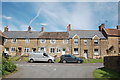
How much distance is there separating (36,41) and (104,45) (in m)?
19.9

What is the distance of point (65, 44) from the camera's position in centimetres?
4084

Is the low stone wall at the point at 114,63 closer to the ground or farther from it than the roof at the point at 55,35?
closer to the ground

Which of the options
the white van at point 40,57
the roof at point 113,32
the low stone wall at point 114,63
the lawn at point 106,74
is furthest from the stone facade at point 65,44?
the lawn at point 106,74

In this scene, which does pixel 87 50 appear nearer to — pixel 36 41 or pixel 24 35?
pixel 36 41

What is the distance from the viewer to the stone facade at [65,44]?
40.8m

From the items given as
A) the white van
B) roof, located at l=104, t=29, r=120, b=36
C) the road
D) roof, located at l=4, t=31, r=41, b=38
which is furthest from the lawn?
roof, located at l=4, t=31, r=41, b=38

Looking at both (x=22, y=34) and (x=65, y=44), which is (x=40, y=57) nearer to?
(x=65, y=44)

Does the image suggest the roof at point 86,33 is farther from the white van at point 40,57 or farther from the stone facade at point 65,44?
the white van at point 40,57

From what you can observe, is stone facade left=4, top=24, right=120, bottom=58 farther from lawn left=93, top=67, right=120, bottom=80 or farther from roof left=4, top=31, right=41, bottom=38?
lawn left=93, top=67, right=120, bottom=80

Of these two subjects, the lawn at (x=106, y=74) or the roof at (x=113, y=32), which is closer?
the lawn at (x=106, y=74)

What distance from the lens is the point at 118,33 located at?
43.2m

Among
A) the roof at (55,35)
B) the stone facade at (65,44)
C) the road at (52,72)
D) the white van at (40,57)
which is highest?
the roof at (55,35)

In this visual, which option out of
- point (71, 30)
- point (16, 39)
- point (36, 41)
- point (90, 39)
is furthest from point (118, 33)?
point (16, 39)

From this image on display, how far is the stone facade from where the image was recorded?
4075cm
